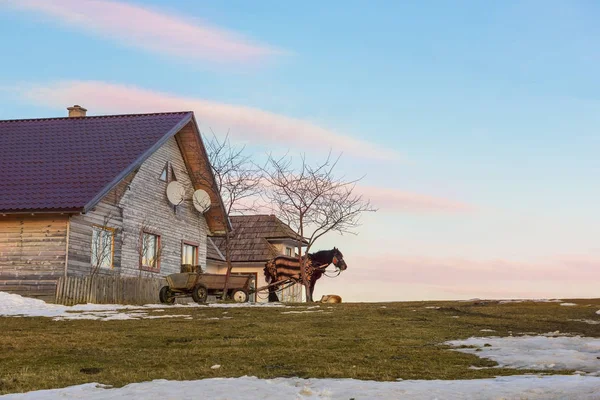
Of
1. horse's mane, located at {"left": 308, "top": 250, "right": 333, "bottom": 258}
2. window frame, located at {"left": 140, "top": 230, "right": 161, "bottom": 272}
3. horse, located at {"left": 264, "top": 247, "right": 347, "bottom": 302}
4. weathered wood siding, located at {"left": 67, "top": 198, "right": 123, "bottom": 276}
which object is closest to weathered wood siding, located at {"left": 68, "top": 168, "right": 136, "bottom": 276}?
weathered wood siding, located at {"left": 67, "top": 198, "right": 123, "bottom": 276}

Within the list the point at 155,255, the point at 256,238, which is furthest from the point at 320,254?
the point at 256,238

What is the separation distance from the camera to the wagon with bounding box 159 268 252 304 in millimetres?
28609

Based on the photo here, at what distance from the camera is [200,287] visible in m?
29.0

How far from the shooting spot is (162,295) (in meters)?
29.3

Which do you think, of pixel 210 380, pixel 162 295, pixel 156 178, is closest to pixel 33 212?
pixel 162 295

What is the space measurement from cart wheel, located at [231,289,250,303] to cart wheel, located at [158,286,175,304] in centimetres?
258

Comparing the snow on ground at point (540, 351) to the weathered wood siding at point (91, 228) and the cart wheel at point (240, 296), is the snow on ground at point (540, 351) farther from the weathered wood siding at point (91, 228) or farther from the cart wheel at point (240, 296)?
the weathered wood siding at point (91, 228)

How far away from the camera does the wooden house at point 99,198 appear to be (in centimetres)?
2845

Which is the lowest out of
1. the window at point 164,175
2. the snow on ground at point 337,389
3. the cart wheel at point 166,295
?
the snow on ground at point 337,389

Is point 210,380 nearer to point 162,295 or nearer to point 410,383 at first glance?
point 410,383

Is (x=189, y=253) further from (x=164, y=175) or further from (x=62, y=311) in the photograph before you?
(x=62, y=311)

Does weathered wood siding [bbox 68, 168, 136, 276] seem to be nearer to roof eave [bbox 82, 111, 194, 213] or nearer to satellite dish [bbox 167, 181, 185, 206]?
roof eave [bbox 82, 111, 194, 213]

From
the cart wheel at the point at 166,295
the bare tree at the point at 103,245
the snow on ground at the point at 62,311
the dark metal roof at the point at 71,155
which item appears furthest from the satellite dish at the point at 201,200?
the snow on ground at the point at 62,311

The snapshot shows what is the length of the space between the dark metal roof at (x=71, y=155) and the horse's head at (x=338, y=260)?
10.6m
